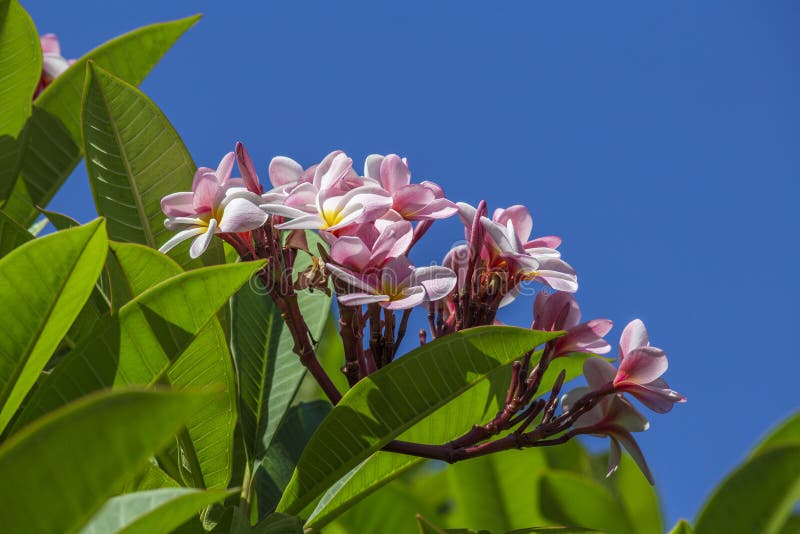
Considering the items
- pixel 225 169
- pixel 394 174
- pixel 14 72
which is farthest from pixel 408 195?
pixel 14 72

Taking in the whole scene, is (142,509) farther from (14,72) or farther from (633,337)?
(14,72)

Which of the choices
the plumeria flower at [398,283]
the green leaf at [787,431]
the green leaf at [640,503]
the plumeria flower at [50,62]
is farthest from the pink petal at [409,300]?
the plumeria flower at [50,62]

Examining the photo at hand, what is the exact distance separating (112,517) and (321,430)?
0.42 metres

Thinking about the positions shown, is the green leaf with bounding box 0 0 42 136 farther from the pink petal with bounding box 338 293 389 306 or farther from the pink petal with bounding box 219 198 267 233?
the pink petal with bounding box 338 293 389 306

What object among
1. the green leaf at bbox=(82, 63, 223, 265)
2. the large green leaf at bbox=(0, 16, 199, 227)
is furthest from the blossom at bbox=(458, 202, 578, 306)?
the large green leaf at bbox=(0, 16, 199, 227)

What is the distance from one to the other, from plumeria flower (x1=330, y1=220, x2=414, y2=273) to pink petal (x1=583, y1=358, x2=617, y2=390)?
0.32 metres

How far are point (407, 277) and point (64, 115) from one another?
97 cm

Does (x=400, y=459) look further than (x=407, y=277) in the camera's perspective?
Yes

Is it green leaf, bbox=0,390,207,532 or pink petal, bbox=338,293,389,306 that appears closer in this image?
green leaf, bbox=0,390,207,532

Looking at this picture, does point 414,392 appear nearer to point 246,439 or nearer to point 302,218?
point 302,218

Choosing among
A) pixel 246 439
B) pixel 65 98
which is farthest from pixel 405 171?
pixel 65 98

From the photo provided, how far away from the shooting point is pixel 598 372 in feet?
3.90

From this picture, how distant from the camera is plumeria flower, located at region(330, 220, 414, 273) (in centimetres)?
108

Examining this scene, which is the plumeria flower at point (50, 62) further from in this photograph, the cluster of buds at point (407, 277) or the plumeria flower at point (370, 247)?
the plumeria flower at point (370, 247)
